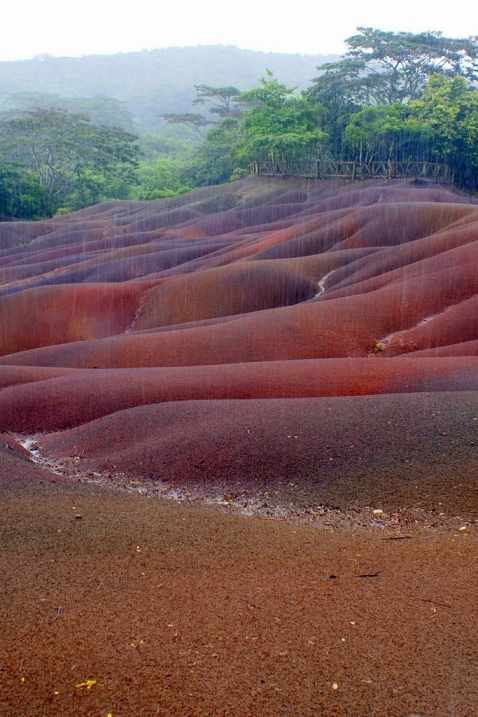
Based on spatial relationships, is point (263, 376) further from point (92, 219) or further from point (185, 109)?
point (185, 109)

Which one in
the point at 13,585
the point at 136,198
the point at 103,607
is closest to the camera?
the point at 103,607

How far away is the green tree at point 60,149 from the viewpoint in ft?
189

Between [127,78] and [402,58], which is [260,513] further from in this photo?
[127,78]

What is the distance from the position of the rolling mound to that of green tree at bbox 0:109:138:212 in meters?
23.5

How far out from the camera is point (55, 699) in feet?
12.3

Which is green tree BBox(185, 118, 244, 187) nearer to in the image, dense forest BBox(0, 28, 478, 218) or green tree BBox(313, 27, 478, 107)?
dense forest BBox(0, 28, 478, 218)

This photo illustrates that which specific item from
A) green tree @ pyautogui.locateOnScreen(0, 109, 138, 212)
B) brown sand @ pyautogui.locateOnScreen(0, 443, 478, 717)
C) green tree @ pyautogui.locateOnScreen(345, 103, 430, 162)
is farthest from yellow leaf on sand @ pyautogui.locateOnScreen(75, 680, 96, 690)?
green tree @ pyautogui.locateOnScreen(0, 109, 138, 212)

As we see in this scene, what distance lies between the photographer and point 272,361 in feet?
46.5

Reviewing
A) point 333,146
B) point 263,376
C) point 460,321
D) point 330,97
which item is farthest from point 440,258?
point 330,97

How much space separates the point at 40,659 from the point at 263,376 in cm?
882

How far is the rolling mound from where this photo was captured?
8.64 meters

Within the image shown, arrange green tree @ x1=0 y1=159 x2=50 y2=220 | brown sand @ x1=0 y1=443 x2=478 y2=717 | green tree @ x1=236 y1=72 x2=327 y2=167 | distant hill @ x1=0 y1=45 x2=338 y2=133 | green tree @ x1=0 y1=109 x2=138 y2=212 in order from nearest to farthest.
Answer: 1. brown sand @ x1=0 y1=443 x2=478 y2=717
2. green tree @ x1=236 y1=72 x2=327 y2=167
3. green tree @ x1=0 y1=159 x2=50 y2=220
4. green tree @ x1=0 y1=109 x2=138 y2=212
5. distant hill @ x1=0 y1=45 x2=338 y2=133

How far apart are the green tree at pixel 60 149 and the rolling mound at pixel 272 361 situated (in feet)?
77.0

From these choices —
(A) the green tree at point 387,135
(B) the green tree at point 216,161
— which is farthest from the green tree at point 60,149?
(A) the green tree at point 387,135
